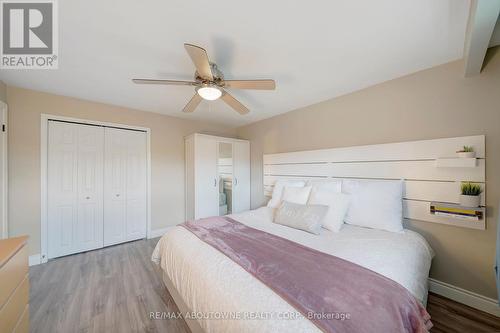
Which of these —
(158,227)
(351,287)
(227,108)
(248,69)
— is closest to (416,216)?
(351,287)

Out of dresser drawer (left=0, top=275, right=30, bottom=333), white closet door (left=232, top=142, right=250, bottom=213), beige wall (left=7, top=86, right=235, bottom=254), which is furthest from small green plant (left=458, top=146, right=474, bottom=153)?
beige wall (left=7, top=86, right=235, bottom=254)

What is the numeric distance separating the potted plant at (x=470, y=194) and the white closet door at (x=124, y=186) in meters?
4.23

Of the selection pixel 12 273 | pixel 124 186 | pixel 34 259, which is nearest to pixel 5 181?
pixel 34 259

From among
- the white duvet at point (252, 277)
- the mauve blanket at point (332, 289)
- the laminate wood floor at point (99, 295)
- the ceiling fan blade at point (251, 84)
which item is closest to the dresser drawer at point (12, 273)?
the laminate wood floor at point (99, 295)

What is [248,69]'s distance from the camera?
2004mm

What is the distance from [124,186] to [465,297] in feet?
14.9

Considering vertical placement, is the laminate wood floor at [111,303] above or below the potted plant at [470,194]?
below

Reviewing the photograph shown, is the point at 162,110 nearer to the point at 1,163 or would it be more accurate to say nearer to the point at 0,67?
the point at 0,67

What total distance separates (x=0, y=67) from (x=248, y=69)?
2609 mm

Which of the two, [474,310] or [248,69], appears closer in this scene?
[474,310]

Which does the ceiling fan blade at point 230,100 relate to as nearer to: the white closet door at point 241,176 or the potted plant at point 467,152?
the white closet door at point 241,176

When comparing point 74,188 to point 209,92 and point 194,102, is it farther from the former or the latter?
point 209,92

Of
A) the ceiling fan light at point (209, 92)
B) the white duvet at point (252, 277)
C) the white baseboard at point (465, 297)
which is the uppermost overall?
the ceiling fan light at point (209, 92)

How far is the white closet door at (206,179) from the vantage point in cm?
349
